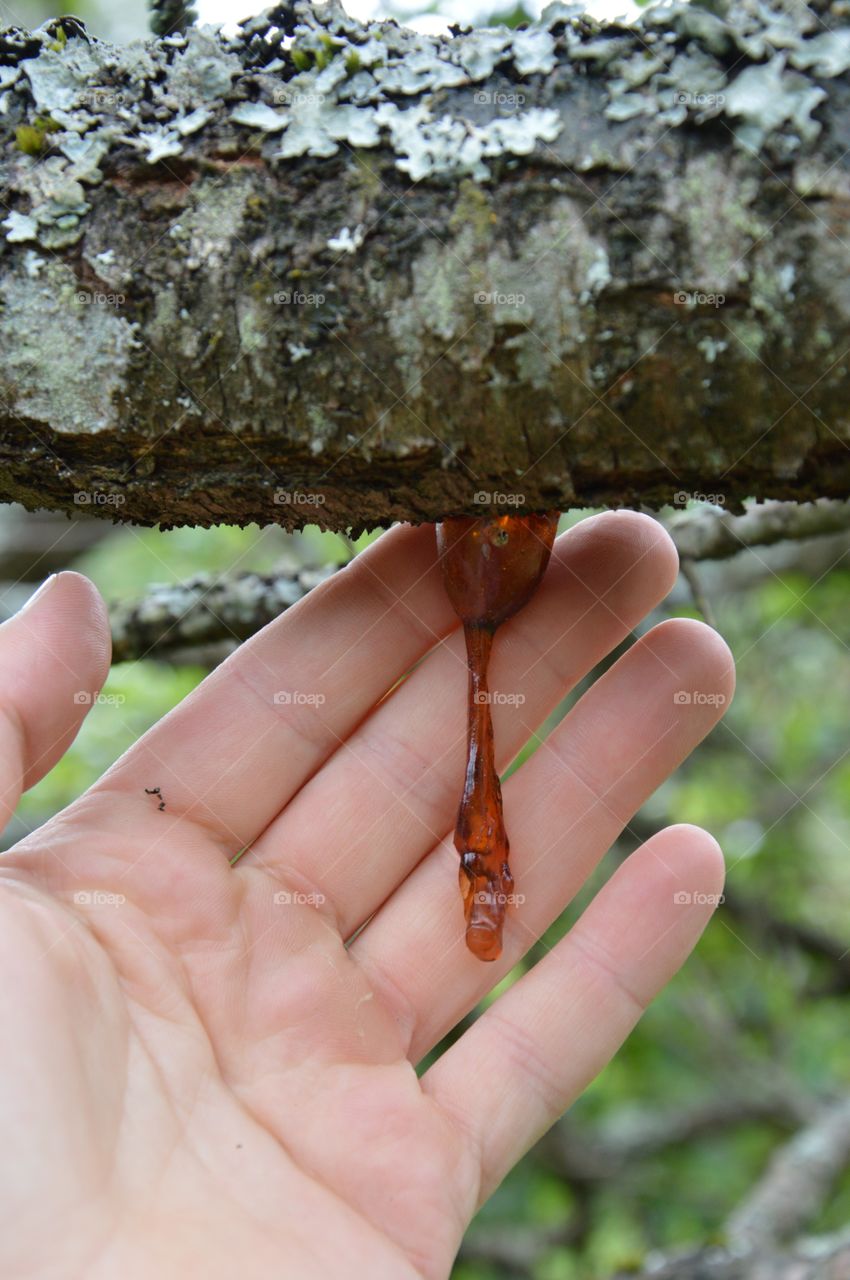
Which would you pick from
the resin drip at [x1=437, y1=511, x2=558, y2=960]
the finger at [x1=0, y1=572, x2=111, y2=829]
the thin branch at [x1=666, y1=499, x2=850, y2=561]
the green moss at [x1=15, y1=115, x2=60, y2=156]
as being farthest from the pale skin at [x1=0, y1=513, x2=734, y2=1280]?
the green moss at [x1=15, y1=115, x2=60, y2=156]

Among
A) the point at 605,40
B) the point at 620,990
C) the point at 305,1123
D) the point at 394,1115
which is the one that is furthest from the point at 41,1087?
the point at 605,40

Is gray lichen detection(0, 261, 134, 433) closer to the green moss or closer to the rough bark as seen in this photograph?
the rough bark

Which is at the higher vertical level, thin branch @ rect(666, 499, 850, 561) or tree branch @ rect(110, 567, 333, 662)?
tree branch @ rect(110, 567, 333, 662)

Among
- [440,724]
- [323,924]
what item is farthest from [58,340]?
[323,924]

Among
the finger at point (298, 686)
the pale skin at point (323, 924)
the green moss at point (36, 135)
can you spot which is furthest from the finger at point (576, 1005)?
the green moss at point (36, 135)

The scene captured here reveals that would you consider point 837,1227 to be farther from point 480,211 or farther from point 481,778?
point 480,211

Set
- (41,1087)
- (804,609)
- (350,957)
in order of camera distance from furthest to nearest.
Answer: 1. (804,609)
2. (350,957)
3. (41,1087)

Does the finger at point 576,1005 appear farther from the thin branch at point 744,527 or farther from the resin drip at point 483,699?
the thin branch at point 744,527
